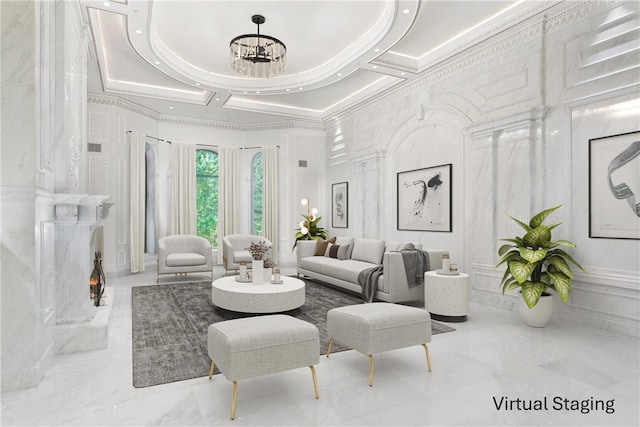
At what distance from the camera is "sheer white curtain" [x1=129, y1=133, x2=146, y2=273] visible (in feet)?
24.2

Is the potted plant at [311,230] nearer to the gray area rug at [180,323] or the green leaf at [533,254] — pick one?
the gray area rug at [180,323]

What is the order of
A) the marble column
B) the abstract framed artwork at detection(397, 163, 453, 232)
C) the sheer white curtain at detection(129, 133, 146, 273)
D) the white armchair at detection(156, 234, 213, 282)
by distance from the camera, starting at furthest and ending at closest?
the sheer white curtain at detection(129, 133, 146, 273)
the marble column
the white armchair at detection(156, 234, 213, 282)
the abstract framed artwork at detection(397, 163, 453, 232)

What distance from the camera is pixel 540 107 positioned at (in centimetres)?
432

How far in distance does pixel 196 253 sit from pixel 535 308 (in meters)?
5.57

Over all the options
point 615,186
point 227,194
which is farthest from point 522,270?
point 227,194

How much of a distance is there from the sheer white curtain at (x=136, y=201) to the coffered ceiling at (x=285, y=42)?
2.86 feet

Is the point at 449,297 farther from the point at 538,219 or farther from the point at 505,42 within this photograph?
the point at 505,42

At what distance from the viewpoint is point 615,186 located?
3.71 metres

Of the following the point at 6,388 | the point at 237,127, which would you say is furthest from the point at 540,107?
the point at 237,127

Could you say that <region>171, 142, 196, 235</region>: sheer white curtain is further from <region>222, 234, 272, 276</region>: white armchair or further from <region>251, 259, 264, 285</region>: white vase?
<region>251, 259, 264, 285</region>: white vase

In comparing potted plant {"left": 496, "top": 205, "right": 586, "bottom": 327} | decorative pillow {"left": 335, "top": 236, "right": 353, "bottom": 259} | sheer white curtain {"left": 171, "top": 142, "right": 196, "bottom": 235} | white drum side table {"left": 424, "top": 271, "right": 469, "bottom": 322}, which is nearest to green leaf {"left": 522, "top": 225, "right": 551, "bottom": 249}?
potted plant {"left": 496, "top": 205, "right": 586, "bottom": 327}

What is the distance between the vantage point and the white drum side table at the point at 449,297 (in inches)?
161

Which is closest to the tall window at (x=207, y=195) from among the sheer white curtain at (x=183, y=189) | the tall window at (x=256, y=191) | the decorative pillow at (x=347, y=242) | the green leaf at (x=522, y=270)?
the sheer white curtain at (x=183, y=189)

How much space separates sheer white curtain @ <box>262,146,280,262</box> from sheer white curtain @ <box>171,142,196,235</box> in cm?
153
